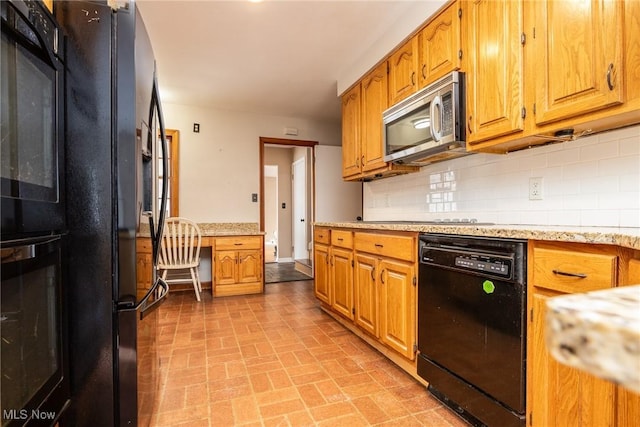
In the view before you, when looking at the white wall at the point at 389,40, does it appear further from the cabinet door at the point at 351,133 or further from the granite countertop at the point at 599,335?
the granite countertop at the point at 599,335

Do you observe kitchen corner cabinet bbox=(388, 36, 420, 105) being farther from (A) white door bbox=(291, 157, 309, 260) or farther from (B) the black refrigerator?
(A) white door bbox=(291, 157, 309, 260)

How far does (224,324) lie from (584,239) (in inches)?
105

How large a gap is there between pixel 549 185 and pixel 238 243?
125 inches

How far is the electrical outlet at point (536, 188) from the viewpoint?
1779mm

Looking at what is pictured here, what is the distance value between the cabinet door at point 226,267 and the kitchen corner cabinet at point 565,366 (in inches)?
130

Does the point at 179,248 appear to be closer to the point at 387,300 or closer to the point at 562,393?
the point at 387,300

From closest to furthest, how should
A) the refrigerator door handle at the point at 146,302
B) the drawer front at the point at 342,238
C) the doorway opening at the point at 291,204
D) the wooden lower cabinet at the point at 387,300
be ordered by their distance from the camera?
1. the refrigerator door handle at the point at 146,302
2. the wooden lower cabinet at the point at 387,300
3. the drawer front at the point at 342,238
4. the doorway opening at the point at 291,204

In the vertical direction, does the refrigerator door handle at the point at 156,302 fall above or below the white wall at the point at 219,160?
below

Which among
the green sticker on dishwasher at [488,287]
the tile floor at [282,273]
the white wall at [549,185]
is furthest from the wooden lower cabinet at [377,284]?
the tile floor at [282,273]

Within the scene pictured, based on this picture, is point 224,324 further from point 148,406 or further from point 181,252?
point 148,406

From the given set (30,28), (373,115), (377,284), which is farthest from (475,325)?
(373,115)

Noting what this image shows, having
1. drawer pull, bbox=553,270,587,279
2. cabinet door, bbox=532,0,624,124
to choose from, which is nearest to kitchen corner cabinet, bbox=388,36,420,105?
cabinet door, bbox=532,0,624,124

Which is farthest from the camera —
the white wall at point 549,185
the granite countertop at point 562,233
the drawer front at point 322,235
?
the drawer front at point 322,235

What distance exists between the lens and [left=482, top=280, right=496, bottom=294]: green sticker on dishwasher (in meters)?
1.35
